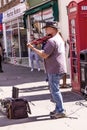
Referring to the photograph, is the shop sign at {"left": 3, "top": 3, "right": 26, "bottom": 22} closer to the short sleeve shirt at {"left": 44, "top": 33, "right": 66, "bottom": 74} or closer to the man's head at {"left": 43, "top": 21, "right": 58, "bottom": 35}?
the man's head at {"left": 43, "top": 21, "right": 58, "bottom": 35}

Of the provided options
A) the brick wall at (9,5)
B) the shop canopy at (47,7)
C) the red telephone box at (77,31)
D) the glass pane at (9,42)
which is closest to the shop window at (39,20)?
the shop canopy at (47,7)

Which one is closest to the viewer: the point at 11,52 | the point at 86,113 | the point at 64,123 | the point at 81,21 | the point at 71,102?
the point at 64,123

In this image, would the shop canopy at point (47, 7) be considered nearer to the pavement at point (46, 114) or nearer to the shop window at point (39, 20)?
the shop window at point (39, 20)

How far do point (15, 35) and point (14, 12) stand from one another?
1726 mm

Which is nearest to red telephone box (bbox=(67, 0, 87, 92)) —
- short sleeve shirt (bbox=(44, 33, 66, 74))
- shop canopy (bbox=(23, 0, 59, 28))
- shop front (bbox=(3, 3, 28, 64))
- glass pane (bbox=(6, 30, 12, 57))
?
short sleeve shirt (bbox=(44, 33, 66, 74))

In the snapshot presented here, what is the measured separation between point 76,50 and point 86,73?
99 centimetres

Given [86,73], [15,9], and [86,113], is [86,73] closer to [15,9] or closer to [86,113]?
[86,113]

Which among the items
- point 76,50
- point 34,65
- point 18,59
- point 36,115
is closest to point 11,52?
point 18,59

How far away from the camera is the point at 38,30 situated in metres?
22.9

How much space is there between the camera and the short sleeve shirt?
873 centimetres

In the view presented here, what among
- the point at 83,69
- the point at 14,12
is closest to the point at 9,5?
the point at 14,12

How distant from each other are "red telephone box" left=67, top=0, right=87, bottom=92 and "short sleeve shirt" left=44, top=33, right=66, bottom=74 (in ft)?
10.3

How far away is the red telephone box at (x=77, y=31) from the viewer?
38.9 ft

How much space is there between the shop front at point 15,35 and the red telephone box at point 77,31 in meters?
13.1
